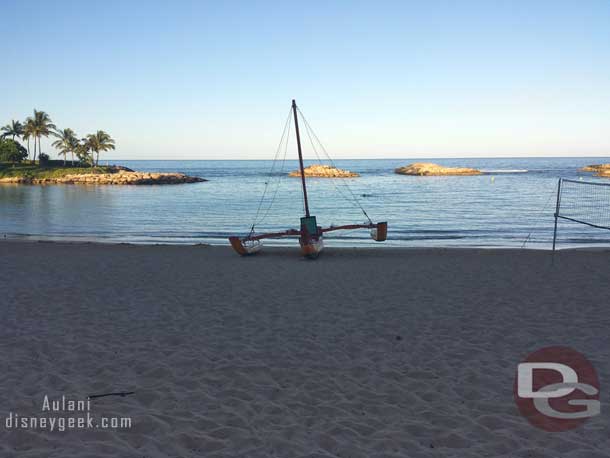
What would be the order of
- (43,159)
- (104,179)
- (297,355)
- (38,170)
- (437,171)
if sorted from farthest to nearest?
(437,171), (43,159), (38,170), (104,179), (297,355)

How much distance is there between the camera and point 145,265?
16.1 meters

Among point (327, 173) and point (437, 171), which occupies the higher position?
point (437, 171)

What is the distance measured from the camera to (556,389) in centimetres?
Result: 608

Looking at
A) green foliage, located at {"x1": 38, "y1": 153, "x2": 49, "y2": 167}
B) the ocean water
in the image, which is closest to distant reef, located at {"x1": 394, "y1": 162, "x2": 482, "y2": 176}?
the ocean water

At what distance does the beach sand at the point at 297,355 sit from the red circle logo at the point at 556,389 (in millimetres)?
147

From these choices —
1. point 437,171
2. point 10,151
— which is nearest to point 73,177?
point 10,151

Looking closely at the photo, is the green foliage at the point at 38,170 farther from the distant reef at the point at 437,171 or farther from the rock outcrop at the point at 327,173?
the distant reef at the point at 437,171

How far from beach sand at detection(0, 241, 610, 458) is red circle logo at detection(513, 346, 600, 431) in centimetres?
15

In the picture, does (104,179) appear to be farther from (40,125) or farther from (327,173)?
(327,173)

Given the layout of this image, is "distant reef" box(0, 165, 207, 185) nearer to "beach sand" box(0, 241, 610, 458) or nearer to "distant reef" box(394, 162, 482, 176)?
"distant reef" box(394, 162, 482, 176)

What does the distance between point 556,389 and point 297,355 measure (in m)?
3.58

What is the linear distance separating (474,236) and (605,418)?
75.5 ft

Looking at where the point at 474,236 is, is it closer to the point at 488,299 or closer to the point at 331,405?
the point at 488,299

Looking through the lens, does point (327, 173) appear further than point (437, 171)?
Yes
